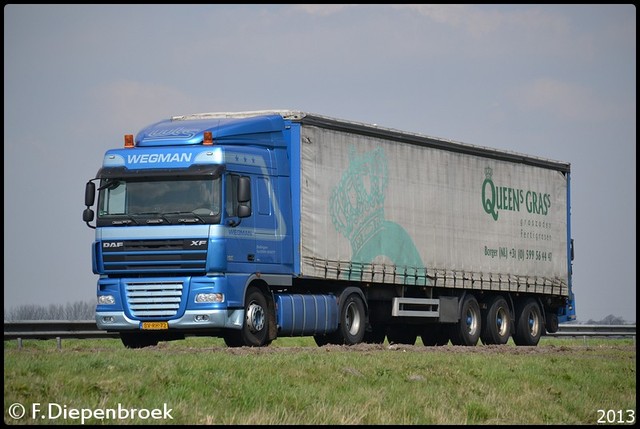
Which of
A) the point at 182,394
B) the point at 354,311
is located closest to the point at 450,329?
the point at 354,311

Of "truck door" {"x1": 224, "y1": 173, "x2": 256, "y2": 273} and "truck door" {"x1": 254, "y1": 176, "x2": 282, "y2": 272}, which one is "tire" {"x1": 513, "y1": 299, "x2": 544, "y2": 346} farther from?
"truck door" {"x1": 224, "y1": 173, "x2": 256, "y2": 273}

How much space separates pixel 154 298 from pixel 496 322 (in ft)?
36.7

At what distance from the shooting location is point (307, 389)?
16.6 m

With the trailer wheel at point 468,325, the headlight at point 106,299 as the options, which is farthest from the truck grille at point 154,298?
the trailer wheel at point 468,325

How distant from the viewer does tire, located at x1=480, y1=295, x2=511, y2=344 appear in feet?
104

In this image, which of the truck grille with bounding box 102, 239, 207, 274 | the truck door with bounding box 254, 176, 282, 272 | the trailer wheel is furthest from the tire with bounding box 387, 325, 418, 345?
A: the truck grille with bounding box 102, 239, 207, 274

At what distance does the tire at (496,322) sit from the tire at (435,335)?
1104 millimetres

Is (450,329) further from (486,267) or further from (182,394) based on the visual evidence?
(182,394)

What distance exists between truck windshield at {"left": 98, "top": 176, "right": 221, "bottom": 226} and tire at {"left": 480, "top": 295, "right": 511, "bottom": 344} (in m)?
10.7

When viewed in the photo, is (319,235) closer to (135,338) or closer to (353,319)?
(353,319)

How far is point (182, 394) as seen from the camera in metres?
15.3

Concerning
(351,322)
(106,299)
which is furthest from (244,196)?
(351,322)

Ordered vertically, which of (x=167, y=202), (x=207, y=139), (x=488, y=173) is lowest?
(x=167, y=202)

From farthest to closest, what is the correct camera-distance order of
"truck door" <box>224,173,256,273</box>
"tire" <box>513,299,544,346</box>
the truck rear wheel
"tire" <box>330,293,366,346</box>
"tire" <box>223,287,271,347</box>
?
"tire" <box>513,299,544,346</box> < the truck rear wheel < "tire" <box>330,293,366,346</box> < "tire" <box>223,287,271,347</box> < "truck door" <box>224,173,256,273</box>
